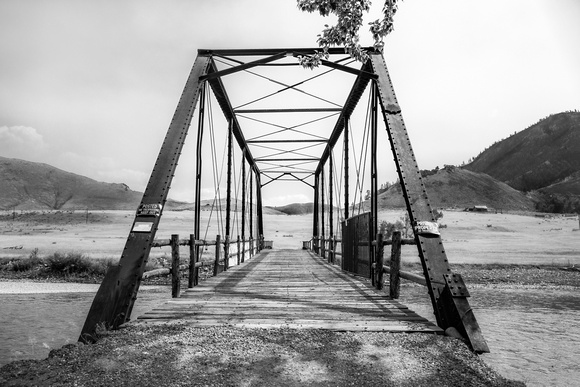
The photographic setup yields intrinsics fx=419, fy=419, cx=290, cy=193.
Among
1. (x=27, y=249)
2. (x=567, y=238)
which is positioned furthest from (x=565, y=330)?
(x=567, y=238)

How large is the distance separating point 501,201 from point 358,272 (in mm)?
121985

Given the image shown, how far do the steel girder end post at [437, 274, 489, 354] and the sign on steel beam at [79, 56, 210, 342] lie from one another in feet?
11.0

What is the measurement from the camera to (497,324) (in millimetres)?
10977

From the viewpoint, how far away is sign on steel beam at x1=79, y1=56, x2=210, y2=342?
4352 mm

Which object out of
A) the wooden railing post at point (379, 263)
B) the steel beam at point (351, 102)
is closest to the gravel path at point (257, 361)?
the wooden railing post at point (379, 263)

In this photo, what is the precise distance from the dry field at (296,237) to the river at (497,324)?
4054 mm

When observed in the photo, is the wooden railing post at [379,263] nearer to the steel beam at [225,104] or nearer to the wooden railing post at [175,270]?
the wooden railing post at [175,270]

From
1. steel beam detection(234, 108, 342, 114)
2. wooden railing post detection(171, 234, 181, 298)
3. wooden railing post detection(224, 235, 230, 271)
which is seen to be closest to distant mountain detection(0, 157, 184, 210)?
steel beam detection(234, 108, 342, 114)

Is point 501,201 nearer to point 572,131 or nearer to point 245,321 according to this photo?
point 572,131

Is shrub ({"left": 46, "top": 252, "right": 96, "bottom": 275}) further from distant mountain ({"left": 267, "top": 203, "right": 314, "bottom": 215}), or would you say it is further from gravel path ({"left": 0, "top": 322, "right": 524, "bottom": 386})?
distant mountain ({"left": 267, "top": 203, "right": 314, "bottom": 215})

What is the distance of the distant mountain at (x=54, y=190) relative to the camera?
141500mm

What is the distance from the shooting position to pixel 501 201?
117188 mm

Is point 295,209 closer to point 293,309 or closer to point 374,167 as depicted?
point 374,167

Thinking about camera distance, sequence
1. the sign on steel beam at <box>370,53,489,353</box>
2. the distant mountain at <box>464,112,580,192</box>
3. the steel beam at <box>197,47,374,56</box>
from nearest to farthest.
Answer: the sign on steel beam at <box>370,53,489,353</box>, the steel beam at <box>197,47,374,56</box>, the distant mountain at <box>464,112,580,192</box>
